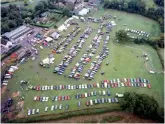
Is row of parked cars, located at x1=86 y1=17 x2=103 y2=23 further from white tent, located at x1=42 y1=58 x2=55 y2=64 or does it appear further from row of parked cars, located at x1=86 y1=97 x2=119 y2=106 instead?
row of parked cars, located at x1=86 y1=97 x2=119 y2=106

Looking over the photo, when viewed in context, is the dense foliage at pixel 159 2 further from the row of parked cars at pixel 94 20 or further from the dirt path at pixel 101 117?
the dirt path at pixel 101 117

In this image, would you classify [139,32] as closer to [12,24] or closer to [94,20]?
[94,20]

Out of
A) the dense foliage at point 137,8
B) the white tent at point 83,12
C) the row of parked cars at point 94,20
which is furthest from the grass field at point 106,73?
the dense foliage at point 137,8

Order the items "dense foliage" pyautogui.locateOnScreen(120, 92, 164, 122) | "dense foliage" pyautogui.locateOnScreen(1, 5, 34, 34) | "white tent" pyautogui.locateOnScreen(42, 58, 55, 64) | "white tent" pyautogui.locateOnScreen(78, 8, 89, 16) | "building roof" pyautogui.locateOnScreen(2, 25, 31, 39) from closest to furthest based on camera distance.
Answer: "dense foliage" pyautogui.locateOnScreen(120, 92, 164, 122)
"white tent" pyautogui.locateOnScreen(42, 58, 55, 64)
"building roof" pyautogui.locateOnScreen(2, 25, 31, 39)
"dense foliage" pyautogui.locateOnScreen(1, 5, 34, 34)
"white tent" pyautogui.locateOnScreen(78, 8, 89, 16)

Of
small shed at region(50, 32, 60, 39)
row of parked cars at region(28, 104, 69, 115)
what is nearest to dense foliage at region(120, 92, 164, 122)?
row of parked cars at region(28, 104, 69, 115)

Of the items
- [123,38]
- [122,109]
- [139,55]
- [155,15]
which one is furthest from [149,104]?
[155,15]

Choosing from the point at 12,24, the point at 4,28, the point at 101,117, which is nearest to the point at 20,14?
the point at 12,24
